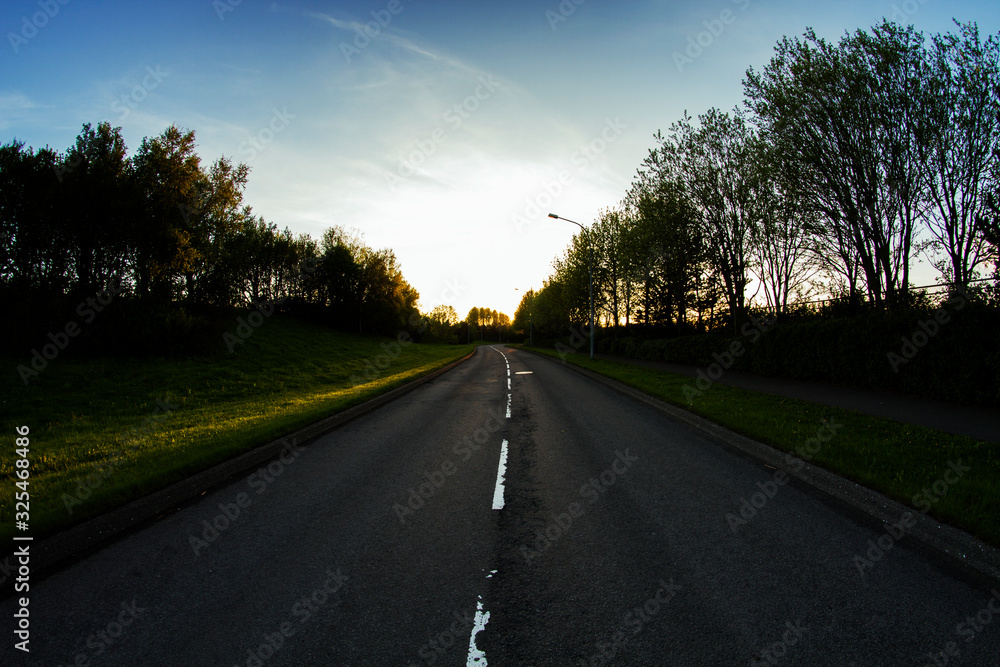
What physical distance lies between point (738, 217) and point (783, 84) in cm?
834

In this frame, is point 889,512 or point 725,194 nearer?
point 889,512

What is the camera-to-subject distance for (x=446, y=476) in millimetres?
6156

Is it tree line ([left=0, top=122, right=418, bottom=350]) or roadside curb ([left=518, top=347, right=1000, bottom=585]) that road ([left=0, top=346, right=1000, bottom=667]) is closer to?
roadside curb ([left=518, top=347, right=1000, bottom=585])

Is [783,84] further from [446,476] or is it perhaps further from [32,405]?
[32,405]

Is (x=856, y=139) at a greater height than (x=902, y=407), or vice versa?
(x=856, y=139)

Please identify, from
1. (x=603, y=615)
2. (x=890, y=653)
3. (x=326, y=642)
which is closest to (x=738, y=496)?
(x=890, y=653)

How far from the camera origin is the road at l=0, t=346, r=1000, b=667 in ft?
8.70

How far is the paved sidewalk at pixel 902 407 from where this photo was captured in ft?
26.4

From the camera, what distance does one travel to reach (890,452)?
6.57 m

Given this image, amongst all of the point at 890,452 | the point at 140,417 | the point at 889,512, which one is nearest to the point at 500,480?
the point at 889,512

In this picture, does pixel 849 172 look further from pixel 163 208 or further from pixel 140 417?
pixel 163 208

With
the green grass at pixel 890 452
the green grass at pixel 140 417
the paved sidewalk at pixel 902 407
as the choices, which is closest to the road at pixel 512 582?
the green grass at pixel 890 452

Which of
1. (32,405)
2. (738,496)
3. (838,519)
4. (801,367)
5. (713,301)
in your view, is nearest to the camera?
(838,519)

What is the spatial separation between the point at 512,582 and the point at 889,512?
160 inches
